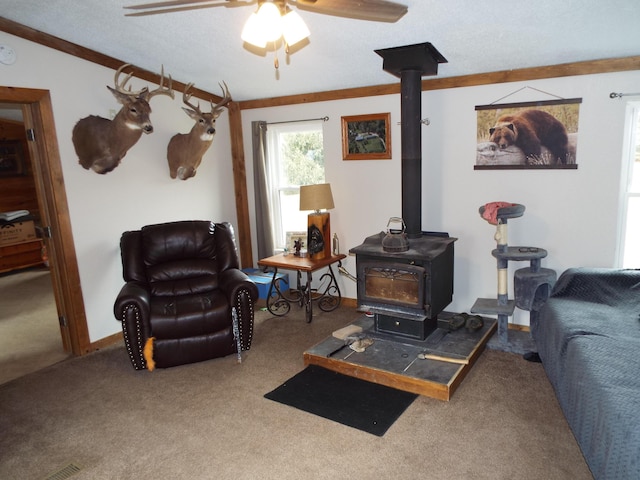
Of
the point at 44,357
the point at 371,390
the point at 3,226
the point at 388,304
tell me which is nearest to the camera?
the point at 371,390

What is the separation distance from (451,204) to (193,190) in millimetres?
2568

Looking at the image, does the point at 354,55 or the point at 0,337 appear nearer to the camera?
the point at 354,55

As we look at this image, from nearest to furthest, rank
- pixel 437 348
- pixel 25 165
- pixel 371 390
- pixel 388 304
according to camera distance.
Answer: pixel 371 390 < pixel 437 348 < pixel 388 304 < pixel 25 165

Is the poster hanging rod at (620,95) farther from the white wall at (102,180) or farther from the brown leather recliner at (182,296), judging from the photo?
the white wall at (102,180)


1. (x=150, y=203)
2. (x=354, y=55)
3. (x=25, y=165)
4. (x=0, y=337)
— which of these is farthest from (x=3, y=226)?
(x=354, y=55)

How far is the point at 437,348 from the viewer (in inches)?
131

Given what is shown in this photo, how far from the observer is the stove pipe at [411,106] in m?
3.31

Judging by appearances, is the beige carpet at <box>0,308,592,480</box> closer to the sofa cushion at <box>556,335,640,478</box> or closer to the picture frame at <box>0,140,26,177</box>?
the sofa cushion at <box>556,335,640,478</box>

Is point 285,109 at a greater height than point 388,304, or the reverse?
point 285,109

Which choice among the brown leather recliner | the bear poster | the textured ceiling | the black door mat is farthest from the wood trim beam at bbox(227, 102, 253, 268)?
the bear poster

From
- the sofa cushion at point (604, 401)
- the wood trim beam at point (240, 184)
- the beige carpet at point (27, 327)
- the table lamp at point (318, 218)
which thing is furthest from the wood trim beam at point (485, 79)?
the beige carpet at point (27, 327)

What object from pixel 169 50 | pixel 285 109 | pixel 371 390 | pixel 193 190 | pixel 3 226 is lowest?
pixel 371 390

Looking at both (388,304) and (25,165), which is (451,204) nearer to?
(388,304)

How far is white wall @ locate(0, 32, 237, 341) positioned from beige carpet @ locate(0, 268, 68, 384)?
467 mm
